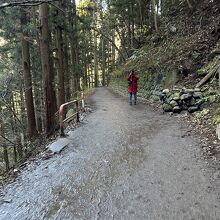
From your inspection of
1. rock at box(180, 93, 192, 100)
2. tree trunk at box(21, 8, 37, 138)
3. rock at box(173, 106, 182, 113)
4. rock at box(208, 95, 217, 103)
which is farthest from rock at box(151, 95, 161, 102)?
tree trunk at box(21, 8, 37, 138)

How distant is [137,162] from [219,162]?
5.56ft

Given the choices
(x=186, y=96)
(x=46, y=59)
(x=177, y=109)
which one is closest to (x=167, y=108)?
(x=177, y=109)

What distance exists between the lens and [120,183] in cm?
504

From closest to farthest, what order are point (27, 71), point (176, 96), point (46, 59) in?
point (176, 96), point (46, 59), point (27, 71)

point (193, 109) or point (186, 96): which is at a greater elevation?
point (186, 96)

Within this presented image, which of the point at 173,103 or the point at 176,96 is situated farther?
the point at 173,103

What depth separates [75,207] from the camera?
4324mm

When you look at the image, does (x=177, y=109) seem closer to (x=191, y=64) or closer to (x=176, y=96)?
(x=176, y=96)

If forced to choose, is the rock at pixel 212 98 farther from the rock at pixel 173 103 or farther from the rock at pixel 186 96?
the rock at pixel 173 103

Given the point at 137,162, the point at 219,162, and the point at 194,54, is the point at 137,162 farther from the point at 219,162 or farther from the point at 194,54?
the point at 194,54

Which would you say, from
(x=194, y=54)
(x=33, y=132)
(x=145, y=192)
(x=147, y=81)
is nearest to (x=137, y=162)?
(x=145, y=192)

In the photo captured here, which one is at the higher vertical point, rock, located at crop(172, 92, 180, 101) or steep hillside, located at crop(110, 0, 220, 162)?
steep hillside, located at crop(110, 0, 220, 162)

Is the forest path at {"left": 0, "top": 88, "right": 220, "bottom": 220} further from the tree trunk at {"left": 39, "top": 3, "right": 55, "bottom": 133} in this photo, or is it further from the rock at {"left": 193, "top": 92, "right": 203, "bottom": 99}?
the tree trunk at {"left": 39, "top": 3, "right": 55, "bottom": 133}

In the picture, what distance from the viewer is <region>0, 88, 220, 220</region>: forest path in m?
4.13
